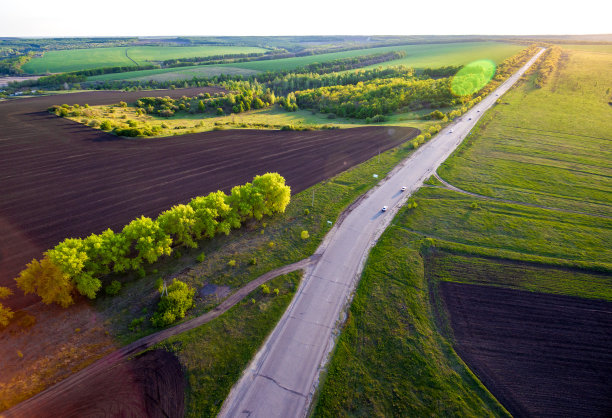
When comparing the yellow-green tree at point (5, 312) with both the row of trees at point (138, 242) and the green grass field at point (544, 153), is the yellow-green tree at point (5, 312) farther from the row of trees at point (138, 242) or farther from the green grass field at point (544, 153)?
the green grass field at point (544, 153)

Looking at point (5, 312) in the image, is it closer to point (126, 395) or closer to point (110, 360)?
point (110, 360)

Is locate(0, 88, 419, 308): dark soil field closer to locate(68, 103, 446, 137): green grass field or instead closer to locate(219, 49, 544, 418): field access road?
locate(68, 103, 446, 137): green grass field

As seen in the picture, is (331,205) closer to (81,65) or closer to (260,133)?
(260,133)

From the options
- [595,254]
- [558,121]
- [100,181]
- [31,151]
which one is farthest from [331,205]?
[558,121]

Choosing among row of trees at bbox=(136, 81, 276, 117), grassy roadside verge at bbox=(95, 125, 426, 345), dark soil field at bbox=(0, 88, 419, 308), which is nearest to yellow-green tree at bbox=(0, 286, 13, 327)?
dark soil field at bbox=(0, 88, 419, 308)

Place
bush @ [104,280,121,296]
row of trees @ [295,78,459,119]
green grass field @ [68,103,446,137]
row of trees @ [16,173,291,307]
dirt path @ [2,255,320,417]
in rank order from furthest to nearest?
row of trees @ [295,78,459,119]
green grass field @ [68,103,446,137]
bush @ [104,280,121,296]
row of trees @ [16,173,291,307]
dirt path @ [2,255,320,417]

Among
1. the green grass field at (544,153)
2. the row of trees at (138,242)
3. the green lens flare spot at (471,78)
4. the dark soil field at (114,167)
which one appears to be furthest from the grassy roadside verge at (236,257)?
the green lens flare spot at (471,78)
